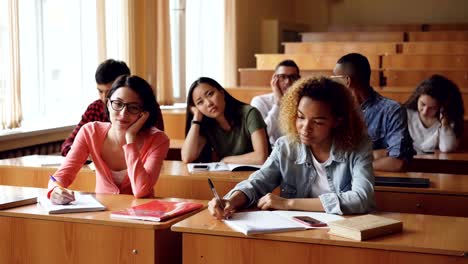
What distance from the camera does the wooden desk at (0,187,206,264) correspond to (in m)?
2.33

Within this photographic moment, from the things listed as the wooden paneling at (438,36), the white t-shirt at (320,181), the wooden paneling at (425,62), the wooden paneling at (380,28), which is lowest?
the white t-shirt at (320,181)

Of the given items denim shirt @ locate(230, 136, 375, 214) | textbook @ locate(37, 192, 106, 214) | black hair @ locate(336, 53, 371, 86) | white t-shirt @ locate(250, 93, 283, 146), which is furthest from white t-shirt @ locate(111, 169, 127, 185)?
white t-shirt @ locate(250, 93, 283, 146)

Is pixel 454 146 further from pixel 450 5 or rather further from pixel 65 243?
pixel 450 5

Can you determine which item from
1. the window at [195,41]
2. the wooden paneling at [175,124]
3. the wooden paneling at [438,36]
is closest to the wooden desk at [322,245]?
the wooden paneling at [175,124]

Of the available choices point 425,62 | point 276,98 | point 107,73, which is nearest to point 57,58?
point 107,73

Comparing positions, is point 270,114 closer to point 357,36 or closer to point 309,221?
point 309,221

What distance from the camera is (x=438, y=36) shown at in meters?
9.41

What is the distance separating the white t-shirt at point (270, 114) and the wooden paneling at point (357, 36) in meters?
4.82

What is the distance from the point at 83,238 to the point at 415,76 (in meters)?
5.33

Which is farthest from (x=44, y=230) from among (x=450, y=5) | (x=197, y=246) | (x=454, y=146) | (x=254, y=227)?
(x=450, y=5)

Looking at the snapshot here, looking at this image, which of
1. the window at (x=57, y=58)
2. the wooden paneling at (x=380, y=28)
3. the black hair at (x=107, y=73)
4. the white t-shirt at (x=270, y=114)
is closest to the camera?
the black hair at (x=107, y=73)

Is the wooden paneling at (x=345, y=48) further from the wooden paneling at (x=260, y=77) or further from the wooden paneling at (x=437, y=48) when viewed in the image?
the wooden paneling at (x=260, y=77)

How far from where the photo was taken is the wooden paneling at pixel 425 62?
25.3 ft

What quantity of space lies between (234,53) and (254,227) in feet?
20.8
